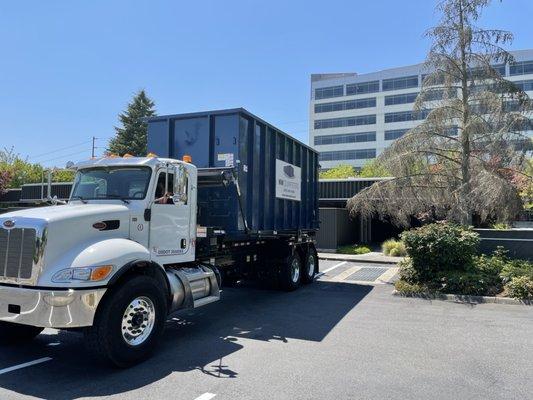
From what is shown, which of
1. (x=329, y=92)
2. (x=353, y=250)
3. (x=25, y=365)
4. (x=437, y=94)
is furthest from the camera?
(x=329, y=92)

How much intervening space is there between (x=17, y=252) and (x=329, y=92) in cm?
9602

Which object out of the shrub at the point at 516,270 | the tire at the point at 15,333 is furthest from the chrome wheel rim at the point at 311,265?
the tire at the point at 15,333

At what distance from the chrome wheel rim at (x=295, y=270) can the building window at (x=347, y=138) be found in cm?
8270

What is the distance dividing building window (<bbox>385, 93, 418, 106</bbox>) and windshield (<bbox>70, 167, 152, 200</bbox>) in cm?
8598

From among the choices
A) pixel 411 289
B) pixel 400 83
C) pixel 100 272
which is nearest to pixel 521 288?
pixel 411 289

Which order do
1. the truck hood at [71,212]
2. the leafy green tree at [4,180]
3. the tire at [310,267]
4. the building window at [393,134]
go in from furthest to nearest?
the building window at [393,134] → the leafy green tree at [4,180] → the tire at [310,267] → the truck hood at [71,212]

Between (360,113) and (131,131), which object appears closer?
(131,131)

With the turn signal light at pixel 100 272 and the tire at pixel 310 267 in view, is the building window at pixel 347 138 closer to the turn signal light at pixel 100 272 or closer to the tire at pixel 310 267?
the tire at pixel 310 267

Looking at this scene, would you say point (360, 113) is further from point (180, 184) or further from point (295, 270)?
point (180, 184)

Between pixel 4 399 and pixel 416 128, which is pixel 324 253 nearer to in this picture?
pixel 416 128

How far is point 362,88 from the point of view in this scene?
9325 cm

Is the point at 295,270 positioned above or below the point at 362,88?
below

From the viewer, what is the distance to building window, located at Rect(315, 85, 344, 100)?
315 ft

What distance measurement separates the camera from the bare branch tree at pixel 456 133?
13.2m
